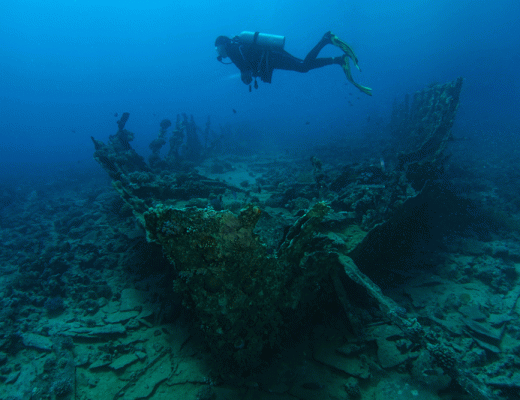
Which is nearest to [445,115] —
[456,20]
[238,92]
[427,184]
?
[427,184]

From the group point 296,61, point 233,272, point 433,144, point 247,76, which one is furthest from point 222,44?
point 233,272

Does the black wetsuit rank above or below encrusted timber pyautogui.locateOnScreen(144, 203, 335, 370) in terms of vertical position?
above

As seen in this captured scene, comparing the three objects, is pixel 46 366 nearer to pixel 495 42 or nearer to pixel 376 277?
pixel 376 277

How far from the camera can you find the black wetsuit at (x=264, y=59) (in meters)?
9.49

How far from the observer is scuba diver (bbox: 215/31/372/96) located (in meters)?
9.25

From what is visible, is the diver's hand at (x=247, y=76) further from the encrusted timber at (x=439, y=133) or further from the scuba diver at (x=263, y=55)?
the encrusted timber at (x=439, y=133)

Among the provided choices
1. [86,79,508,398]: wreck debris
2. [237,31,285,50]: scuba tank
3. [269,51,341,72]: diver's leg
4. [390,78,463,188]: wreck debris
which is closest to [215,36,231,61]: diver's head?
[237,31,285,50]: scuba tank

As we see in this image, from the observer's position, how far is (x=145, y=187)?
8.00 metres

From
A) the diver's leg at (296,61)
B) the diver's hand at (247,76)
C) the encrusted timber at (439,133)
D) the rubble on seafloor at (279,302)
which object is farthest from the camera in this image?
the diver's hand at (247,76)

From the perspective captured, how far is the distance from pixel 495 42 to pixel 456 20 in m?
20.2

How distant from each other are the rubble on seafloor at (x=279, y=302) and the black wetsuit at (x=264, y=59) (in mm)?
5255

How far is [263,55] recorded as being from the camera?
9461 mm

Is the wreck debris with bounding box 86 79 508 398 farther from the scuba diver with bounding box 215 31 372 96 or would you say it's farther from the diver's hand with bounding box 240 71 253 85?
the diver's hand with bounding box 240 71 253 85

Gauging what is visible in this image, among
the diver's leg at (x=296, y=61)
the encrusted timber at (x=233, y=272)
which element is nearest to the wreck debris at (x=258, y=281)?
the encrusted timber at (x=233, y=272)
